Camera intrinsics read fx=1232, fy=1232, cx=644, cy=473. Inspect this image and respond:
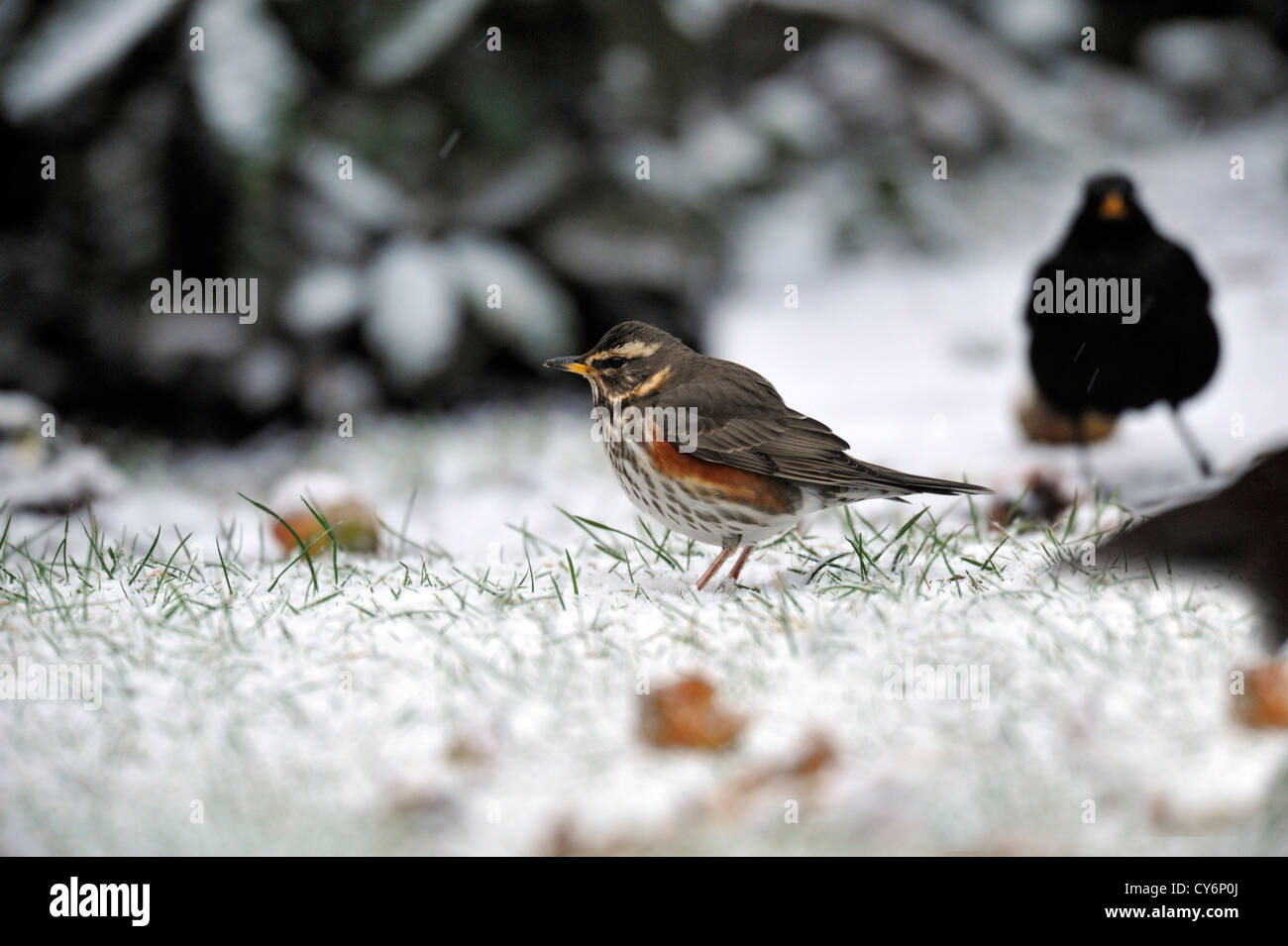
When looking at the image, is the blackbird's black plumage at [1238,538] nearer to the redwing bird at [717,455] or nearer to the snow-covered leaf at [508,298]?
the redwing bird at [717,455]

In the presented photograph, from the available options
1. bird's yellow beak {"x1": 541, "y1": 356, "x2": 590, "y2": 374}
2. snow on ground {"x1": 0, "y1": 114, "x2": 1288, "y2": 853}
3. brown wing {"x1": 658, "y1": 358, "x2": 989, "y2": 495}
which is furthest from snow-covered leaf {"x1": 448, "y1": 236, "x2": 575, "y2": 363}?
brown wing {"x1": 658, "y1": 358, "x2": 989, "y2": 495}

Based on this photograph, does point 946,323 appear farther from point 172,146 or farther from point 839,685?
point 839,685

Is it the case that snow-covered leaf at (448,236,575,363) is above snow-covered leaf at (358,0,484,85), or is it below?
below

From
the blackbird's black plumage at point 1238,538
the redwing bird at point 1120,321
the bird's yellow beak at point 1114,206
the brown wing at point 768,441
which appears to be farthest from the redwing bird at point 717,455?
the bird's yellow beak at point 1114,206

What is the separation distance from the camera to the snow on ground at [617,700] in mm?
2021

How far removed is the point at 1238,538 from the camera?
9.74 feet

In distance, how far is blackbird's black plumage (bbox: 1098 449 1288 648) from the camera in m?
2.86

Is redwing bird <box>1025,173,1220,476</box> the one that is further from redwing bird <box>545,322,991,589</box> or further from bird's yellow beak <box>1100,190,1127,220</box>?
redwing bird <box>545,322,991,589</box>

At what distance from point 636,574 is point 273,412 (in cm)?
396

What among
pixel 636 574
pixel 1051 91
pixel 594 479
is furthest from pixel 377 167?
pixel 1051 91

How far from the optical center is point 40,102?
16.2 feet

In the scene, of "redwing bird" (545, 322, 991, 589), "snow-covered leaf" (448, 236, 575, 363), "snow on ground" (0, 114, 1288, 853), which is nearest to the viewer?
"snow on ground" (0, 114, 1288, 853)

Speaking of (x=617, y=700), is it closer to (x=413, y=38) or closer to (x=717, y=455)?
(x=717, y=455)

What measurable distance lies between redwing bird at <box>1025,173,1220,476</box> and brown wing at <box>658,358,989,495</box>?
1890 millimetres
